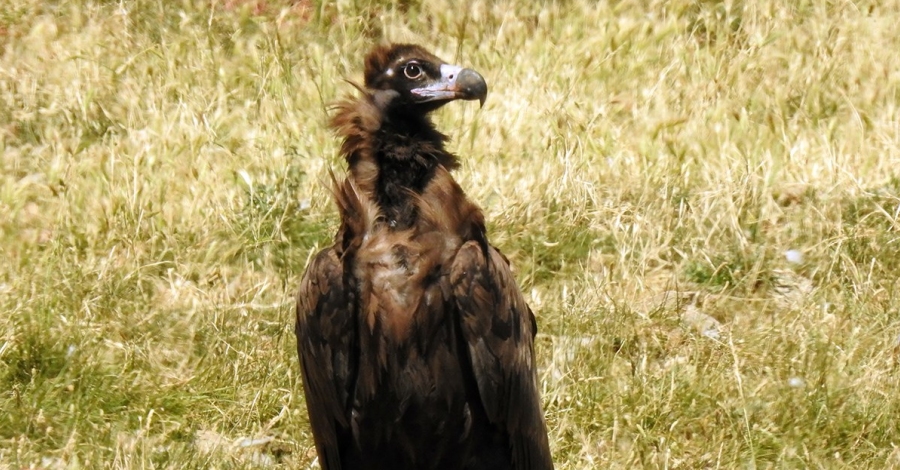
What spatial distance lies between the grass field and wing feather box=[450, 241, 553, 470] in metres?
0.70

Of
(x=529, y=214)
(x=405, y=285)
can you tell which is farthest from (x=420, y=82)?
(x=529, y=214)

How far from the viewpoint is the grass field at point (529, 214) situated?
15.9 ft

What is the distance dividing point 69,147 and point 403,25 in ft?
7.19

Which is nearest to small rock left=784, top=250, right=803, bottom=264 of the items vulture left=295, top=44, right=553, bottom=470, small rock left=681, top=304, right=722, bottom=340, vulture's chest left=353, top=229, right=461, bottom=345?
small rock left=681, top=304, right=722, bottom=340

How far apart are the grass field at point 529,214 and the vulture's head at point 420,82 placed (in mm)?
1266

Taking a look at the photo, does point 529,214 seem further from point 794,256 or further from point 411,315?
point 411,315

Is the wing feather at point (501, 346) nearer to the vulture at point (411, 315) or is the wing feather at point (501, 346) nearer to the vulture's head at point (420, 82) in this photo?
the vulture at point (411, 315)

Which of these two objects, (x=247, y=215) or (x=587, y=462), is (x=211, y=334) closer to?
(x=247, y=215)

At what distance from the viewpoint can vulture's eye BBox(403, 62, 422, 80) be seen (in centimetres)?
416

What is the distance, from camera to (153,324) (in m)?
5.36

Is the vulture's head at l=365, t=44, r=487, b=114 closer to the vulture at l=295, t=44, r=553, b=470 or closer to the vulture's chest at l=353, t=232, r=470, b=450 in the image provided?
the vulture at l=295, t=44, r=553, b=470

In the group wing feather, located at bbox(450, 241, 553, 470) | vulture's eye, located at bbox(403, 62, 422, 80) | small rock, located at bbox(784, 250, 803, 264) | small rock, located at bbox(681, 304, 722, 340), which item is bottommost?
small rock, located at bbox(681, 304, 722, 340)

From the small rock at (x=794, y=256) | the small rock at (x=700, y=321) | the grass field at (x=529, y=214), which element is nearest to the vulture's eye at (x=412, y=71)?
the grass field at (x=529, y=214)

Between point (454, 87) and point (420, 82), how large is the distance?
0.12m
